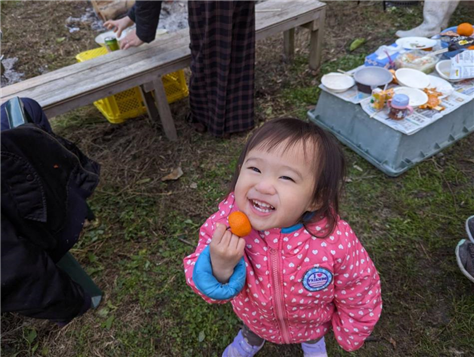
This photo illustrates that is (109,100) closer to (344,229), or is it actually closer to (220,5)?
(220,5)

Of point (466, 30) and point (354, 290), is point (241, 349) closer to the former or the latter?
point (354, 290)

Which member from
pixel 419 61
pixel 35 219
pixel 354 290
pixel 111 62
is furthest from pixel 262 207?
pixel 419 61

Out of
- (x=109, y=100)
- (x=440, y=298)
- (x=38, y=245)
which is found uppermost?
(x=38, y=245)

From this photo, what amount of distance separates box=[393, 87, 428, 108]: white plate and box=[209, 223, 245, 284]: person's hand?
2.40m

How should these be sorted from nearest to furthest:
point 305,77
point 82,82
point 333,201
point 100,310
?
1. point 333,201
2. point 100,310
3. point 82,82
4. point 305,77

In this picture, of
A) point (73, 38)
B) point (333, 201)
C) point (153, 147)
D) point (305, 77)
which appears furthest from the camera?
point (73, 38)

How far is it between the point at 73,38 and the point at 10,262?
504 cm

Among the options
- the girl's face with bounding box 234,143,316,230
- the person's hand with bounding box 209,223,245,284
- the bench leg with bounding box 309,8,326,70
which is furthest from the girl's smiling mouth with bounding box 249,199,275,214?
the bench leg with bounding box 309,8,326,70

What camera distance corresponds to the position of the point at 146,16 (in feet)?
9.30

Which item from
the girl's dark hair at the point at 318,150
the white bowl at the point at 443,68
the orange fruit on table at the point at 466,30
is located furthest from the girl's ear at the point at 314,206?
the orange fruit on table at the point at 466,30

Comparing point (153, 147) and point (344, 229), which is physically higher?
point (344, 229)

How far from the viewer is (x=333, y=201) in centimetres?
124

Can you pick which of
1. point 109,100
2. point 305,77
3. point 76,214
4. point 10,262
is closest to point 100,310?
point 76,214

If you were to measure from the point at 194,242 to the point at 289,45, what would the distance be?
291 cm
